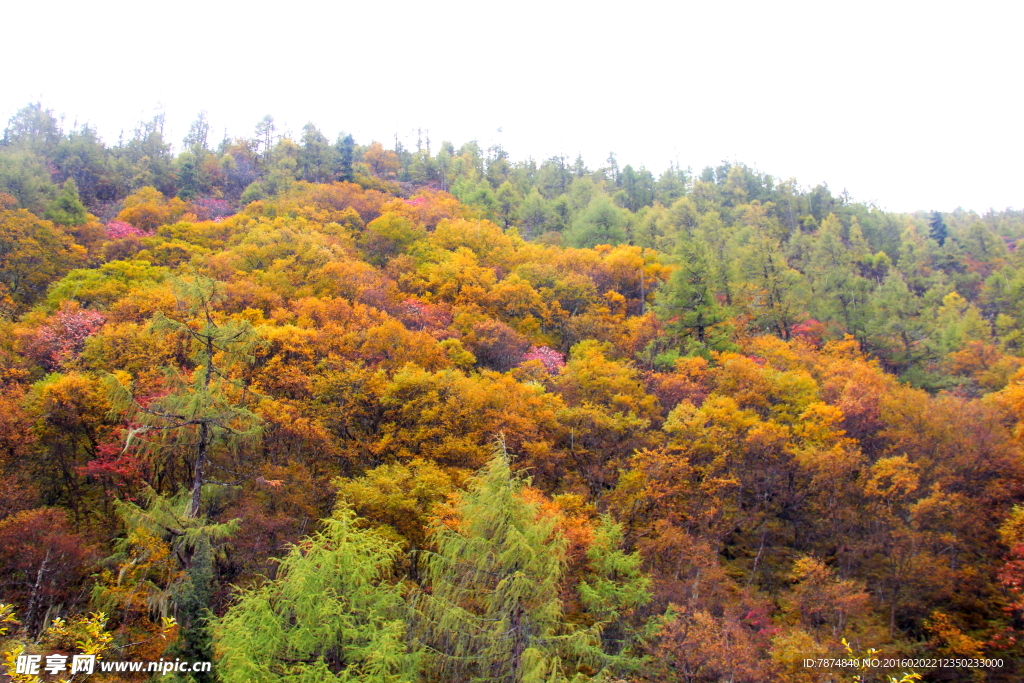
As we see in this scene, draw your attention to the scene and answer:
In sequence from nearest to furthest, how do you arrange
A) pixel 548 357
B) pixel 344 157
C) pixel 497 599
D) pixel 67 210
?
pixel 497 599 < pixel 548 357 < pixel 67 210 < pixel 344 157

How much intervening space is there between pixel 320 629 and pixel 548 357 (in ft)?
80.6

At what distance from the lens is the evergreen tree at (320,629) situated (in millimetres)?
13148

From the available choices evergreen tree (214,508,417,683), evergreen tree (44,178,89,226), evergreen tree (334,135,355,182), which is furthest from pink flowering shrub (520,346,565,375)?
evergreen tree (334,135,355,182)

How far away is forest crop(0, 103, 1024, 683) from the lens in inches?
567

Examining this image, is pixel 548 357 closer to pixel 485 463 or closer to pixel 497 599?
pixel 485 463

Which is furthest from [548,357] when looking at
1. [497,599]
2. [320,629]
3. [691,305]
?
[320,629]

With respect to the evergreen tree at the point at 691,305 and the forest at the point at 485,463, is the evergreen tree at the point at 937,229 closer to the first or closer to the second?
the forest at the point at 485,463

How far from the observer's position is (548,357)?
3684 cm

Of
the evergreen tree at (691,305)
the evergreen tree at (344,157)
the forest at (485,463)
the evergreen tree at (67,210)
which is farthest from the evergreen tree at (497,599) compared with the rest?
the evergreen tree at (344,157)

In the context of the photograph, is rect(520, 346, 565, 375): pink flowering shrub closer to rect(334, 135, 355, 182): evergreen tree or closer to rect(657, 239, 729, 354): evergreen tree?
rect(657, 239, 729, 354): evergreen tree

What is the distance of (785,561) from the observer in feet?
81.9

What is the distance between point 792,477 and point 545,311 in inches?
835

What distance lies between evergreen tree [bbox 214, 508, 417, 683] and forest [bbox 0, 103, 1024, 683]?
0.28ft

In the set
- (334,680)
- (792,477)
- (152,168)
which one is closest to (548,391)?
(792,477)
